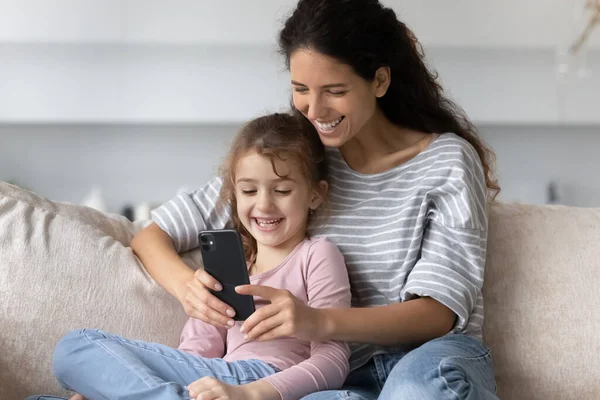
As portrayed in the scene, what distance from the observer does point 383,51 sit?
5.78 ft

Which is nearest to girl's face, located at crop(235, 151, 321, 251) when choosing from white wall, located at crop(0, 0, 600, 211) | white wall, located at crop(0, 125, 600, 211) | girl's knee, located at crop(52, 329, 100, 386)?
girl's knee, located at crop(52, 329, 100, 386)

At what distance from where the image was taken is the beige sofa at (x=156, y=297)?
167 centimetres

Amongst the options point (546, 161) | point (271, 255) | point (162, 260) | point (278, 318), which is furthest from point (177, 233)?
point (546, 161)

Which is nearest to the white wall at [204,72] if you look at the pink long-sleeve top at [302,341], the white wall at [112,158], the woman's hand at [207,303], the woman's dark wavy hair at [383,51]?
the white wall at [112,158]

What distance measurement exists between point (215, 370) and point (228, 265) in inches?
7.2

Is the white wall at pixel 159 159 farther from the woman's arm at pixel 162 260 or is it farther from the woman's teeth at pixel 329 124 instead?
the woman's teeth at pixel 329 124

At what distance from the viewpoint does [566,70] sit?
12.6 ft

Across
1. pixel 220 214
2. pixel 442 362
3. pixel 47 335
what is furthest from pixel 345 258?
pixel 47 335

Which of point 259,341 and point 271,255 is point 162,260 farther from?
point 259,341

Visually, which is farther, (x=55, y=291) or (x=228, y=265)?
(x=55, y=291)

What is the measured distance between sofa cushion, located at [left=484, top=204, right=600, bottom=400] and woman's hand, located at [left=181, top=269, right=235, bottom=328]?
0.54 metres

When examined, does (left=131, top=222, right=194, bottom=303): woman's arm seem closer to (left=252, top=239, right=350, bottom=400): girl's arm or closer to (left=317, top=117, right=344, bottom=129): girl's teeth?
(left=252, top=239, right=350, bottom=400): girl's arm

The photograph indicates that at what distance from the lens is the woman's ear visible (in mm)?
1771

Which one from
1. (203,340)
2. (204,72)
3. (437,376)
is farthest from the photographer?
(204,72)
